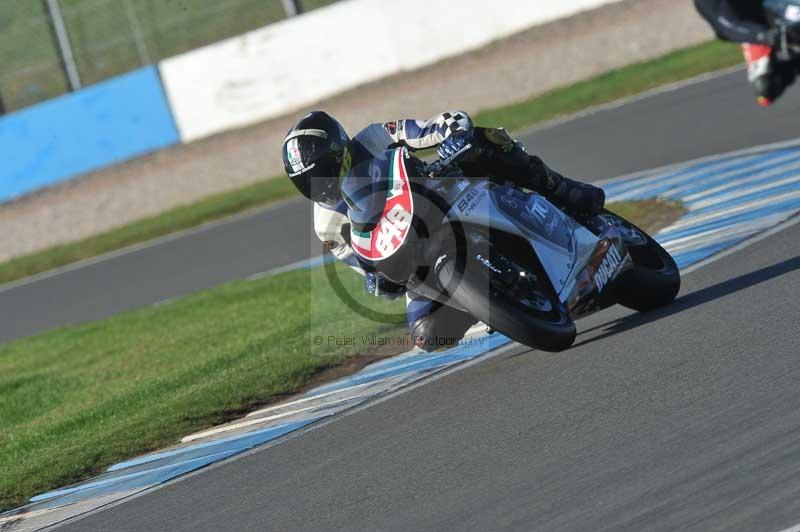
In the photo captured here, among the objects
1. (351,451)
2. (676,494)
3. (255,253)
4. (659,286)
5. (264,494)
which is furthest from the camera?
(255,253)

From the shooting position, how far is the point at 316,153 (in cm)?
648

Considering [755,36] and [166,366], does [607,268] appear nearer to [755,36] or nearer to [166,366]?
[755,36]

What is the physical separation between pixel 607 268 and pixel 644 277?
0.35m

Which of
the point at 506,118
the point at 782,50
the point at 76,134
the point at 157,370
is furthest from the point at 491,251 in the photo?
the point at 76,134

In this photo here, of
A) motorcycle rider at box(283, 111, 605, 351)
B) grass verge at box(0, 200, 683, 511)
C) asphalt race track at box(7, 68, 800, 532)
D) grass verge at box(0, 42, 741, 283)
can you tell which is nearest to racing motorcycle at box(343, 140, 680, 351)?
motorcycle rider at box(283, 111, 605, 351)

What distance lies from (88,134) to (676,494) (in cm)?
1949

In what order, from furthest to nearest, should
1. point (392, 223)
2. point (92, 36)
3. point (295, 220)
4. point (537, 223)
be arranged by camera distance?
point (92, 36), point (295, 220), point (537, 223), point (392, 223)

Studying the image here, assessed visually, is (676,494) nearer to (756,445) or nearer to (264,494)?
(756,445)

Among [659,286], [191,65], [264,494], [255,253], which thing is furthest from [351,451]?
[191,65]

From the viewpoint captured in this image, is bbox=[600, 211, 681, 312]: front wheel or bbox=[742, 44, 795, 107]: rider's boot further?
bbox=[600, 211, 681, 312]: front wheel

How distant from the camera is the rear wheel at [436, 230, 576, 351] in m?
6.29

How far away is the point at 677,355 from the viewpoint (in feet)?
20.4

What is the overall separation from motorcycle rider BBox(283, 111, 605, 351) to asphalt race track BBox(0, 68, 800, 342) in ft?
18.7

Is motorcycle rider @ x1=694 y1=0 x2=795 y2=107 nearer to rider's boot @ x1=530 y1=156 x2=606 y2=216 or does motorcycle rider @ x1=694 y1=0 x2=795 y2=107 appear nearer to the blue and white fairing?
rider's boot @ x1=530 y1=156 x2=606 y2=216
